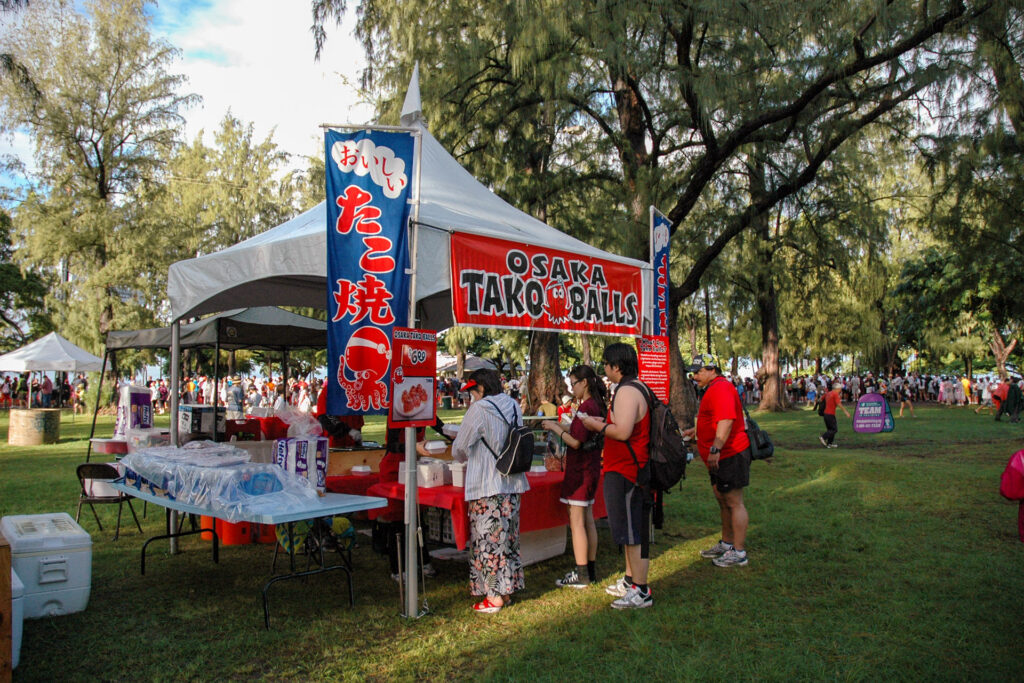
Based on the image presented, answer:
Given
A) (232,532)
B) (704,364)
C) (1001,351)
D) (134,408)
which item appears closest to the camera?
(704,364)

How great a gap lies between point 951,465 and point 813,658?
10.1m

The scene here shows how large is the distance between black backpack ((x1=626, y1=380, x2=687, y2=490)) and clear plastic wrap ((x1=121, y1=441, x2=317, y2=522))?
2.19 metres

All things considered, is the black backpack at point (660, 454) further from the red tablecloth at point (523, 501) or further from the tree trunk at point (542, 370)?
the tree trunk at point (542, 370)

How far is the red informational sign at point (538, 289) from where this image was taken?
5.09m

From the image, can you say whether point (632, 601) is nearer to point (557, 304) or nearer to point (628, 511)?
point (628, 511)

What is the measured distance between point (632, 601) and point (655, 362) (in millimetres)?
2564

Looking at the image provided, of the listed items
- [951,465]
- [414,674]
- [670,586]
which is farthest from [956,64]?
[414,674]

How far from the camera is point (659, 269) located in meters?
7.00

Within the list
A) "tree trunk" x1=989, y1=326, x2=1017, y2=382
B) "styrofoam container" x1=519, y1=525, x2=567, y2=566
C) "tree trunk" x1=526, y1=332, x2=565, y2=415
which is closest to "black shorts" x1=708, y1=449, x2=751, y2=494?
"styrofoam container" x1=519, y1=525, x2=567, y2=566

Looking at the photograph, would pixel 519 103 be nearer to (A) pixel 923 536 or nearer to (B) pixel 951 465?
(A) pixel 923 536

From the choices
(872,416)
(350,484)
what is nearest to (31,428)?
(350,484)

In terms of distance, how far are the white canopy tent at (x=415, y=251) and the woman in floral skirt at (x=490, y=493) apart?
1.31 feet

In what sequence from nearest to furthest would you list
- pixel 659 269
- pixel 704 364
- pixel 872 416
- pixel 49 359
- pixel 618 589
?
pixel 618 589 < pixel 704 364 < pixel 659 269 < pixel 872 416 < pixel 49 359

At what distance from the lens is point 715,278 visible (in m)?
16.0
